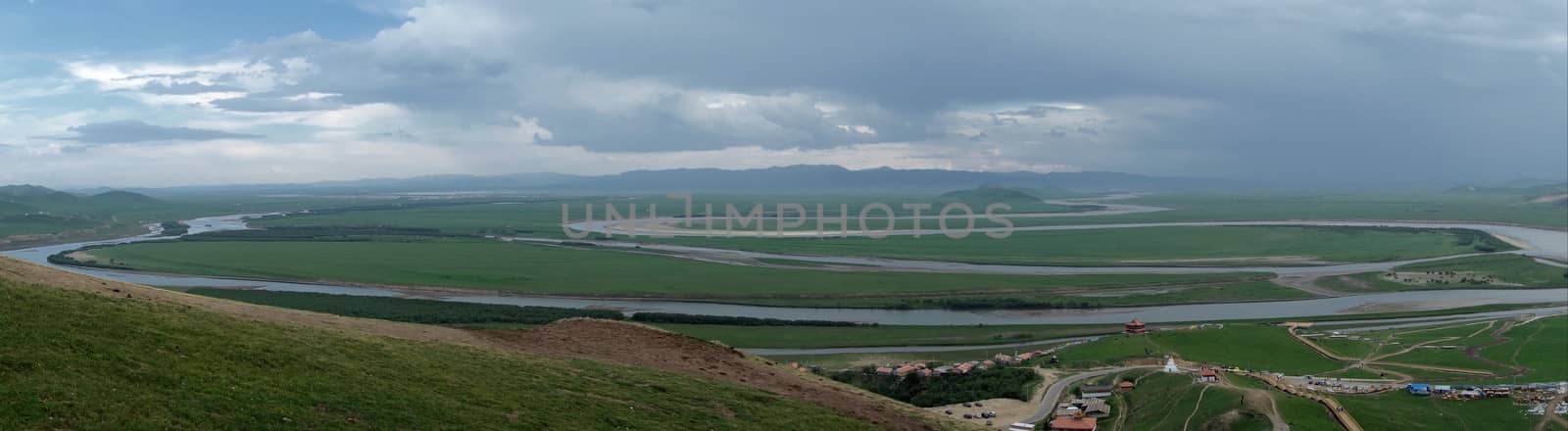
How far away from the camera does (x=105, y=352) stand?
518 inches

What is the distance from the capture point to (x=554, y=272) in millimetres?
82250

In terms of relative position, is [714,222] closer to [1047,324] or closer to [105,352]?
[1047,324]

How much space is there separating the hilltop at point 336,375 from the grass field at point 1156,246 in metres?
72.8

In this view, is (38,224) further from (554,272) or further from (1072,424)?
(1072,424)

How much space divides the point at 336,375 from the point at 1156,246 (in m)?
105

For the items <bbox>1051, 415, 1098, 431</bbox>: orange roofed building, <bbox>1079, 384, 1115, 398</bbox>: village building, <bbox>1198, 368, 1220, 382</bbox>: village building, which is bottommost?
<bbox>1079, 384, 1115, 398</bbox>: village building

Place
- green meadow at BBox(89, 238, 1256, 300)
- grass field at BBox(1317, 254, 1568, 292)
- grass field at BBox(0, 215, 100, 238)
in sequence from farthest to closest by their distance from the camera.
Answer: grass field at BBox(0, 215, 100, 238) < grass field at BBox(1317, 254, 1568, 292) < green meadow at BBox(89, 238, 1256, 300)

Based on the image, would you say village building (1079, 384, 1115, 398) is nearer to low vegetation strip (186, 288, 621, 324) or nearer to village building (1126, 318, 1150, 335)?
village building (1126, 318, 1150, 335)

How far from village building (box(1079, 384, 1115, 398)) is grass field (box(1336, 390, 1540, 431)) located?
7.70 metres

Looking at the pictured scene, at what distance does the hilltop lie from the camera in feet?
39.5

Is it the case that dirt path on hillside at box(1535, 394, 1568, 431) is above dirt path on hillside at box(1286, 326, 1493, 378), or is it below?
above

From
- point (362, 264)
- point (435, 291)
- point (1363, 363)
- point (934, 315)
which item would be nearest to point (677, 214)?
point (362, 264)

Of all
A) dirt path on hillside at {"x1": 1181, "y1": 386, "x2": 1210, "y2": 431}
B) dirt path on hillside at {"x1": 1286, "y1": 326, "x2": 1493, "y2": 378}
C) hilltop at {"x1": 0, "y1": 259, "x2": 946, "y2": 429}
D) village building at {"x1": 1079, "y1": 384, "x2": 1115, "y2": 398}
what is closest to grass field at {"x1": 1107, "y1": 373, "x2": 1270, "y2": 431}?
dirt path on hillside at {"x1": 1181, "y1": 386, "x2": 1210, "y2": 431}

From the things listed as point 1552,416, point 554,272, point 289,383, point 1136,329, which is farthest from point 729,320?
point 289,383
